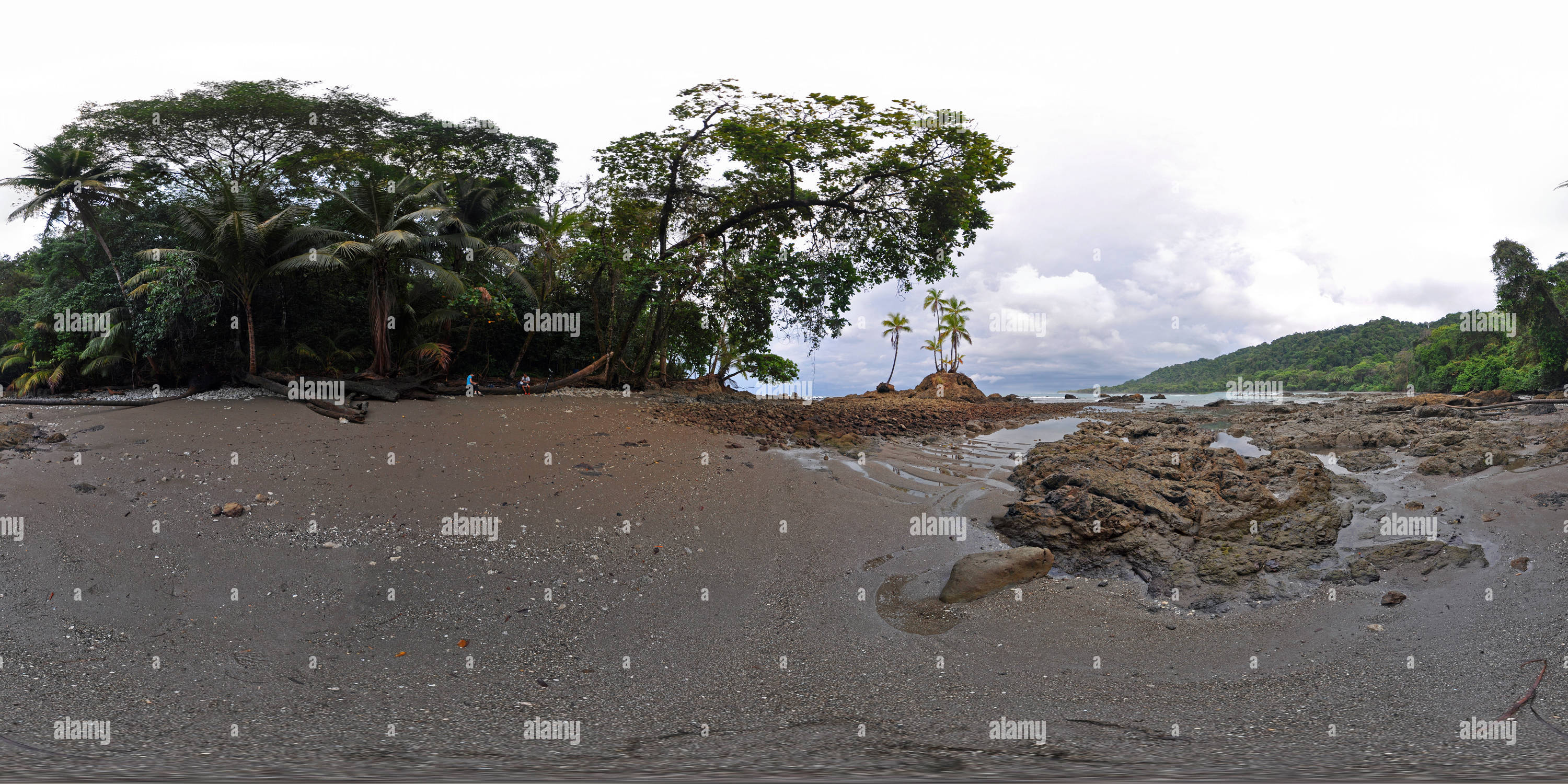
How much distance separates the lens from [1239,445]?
15055 mm

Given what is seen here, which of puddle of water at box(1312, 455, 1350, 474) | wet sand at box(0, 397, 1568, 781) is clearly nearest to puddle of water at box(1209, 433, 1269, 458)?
puddle of water at box(1312, 455, 1350, 474)

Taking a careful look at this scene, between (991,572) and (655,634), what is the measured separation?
3380 millimetres

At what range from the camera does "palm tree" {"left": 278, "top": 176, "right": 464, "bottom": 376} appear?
13.6 meters

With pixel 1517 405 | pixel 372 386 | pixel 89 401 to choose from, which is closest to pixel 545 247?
pixel 372 386

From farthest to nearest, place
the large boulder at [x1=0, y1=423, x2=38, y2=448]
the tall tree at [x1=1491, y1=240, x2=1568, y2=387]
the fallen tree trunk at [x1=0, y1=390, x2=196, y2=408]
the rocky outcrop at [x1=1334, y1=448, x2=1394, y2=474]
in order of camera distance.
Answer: the tall tree at [x1=1491, y1=240, x2=1568, y2=387]
the fallen tree trunk at [x1=0, y1=390, x2=196, y2=408]
the rocky outcrop at [x1=1334, y1=448, x2=1394, y2=474]
the large boulder at [x1=0, y1=423, x2=38, y2=448]

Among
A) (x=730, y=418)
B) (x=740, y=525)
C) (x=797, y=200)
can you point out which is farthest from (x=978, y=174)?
(x=740, y=525)

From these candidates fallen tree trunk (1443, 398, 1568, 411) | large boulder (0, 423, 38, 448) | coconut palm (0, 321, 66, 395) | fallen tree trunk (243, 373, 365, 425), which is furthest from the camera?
fallen tree trunk (1443, 398, 1568, 411)

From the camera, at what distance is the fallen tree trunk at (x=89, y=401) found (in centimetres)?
1222

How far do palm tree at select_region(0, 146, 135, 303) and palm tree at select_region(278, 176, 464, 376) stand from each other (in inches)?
251

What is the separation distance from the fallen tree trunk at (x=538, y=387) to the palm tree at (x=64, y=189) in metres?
8.94

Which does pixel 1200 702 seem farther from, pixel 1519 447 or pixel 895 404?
pixel 895 404

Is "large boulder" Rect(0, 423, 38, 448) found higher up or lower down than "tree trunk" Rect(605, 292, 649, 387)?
lower down

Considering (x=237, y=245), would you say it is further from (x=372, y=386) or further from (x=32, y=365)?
(x=32, y=365)

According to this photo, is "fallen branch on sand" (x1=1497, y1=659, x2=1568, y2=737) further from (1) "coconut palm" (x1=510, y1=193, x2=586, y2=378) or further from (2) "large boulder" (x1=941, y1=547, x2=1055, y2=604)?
(1) "coconut palm" (x1=510, y1=193, x2=586, y2=378)
